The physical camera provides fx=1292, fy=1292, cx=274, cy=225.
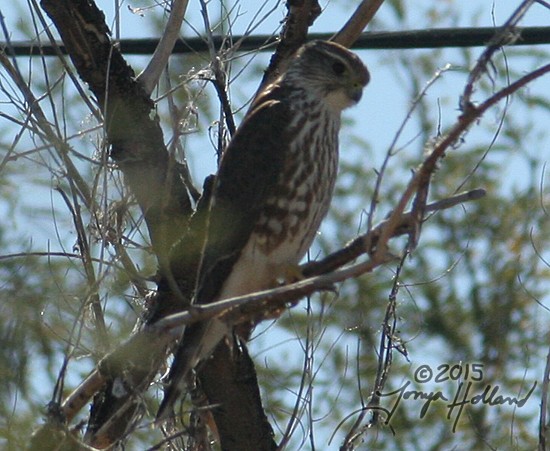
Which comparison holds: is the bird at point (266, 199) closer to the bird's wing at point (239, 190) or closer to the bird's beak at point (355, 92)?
the bird's wing at point (239, 190)

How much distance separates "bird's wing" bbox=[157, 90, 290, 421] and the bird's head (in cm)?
30

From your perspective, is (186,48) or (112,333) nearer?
(112,333)

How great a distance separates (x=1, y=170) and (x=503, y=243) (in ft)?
14.9

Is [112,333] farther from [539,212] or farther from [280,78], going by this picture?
[539,212]

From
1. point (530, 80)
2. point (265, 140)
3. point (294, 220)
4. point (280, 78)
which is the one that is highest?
point (280, 78)

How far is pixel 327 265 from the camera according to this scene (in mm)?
3602

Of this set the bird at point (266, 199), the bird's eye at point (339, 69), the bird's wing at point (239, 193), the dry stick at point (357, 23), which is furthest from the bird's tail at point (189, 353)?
the dry stick at point (357, 23)

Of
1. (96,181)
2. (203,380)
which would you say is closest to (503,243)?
(203,380)

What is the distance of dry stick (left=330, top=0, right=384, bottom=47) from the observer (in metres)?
4.52

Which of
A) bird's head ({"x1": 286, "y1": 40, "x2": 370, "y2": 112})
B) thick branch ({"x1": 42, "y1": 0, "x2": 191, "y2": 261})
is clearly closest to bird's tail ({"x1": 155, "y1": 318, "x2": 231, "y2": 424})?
thick branch ({"x1": 42, "y1": 0, "x2": 191, "y2": 261})

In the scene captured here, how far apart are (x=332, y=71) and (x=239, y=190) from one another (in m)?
0.76

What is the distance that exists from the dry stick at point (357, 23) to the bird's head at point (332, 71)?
10 centimetres

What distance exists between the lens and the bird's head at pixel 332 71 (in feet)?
15.1

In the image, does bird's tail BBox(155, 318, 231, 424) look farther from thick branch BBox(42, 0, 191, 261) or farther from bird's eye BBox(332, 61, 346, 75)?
bird's eye BBox(332, 61, 346, 75)
